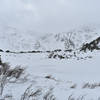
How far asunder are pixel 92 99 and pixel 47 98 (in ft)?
4.50

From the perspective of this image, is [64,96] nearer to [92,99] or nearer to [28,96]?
[92,99]

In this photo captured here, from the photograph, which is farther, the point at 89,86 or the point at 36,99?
the point at 89,86

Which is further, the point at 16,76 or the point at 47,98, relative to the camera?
the point at 16,76

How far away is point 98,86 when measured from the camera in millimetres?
6672

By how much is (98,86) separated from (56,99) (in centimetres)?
256

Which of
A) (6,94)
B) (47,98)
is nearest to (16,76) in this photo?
(6,94)

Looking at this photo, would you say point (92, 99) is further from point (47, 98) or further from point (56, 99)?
point (47, 98)

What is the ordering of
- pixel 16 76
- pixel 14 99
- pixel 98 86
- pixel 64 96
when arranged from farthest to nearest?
A: pixel 16 76
pixel 98 86
pixel 64 96
pixel 14 99

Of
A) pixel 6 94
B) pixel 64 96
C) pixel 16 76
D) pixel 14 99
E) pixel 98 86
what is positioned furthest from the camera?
pixel 16 76

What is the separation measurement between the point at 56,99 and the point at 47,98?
0.42 metres

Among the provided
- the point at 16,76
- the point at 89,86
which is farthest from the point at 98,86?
the point at 16,76

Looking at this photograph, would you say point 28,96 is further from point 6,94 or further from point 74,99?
point 74,99

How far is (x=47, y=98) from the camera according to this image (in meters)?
4.45

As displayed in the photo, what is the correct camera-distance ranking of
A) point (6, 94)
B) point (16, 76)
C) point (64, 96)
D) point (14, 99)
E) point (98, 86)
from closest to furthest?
point (14, 99)
point (6, 94)
point (64, 96)
point (98, 86)
point (16, 76)
